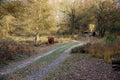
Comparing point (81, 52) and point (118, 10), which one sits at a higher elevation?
point (118, 10)

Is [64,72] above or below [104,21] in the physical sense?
below

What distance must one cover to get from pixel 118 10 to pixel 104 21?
4.46 metres

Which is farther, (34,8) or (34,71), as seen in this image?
(34,8)

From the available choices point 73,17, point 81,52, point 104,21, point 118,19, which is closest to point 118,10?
point 118,19

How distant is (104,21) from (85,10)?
942cm

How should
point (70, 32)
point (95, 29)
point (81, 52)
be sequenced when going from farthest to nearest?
point (70, 32), point (95, 29), point (81, 52)

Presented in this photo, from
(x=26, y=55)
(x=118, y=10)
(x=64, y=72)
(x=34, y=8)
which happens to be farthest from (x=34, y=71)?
(x=118, y=10)

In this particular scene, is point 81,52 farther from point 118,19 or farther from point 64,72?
point 118,19

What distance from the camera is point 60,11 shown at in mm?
49406

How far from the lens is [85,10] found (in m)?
48.9

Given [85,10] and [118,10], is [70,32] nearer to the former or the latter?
[85,10]

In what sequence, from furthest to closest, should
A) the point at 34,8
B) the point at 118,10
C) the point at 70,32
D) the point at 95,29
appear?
the point at 70,32
the point at 95,29
the point at 118,10
the point at 34,8

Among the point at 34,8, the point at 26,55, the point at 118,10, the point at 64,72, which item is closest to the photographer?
the point at 64,72

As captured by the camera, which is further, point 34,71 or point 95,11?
point 95,11
